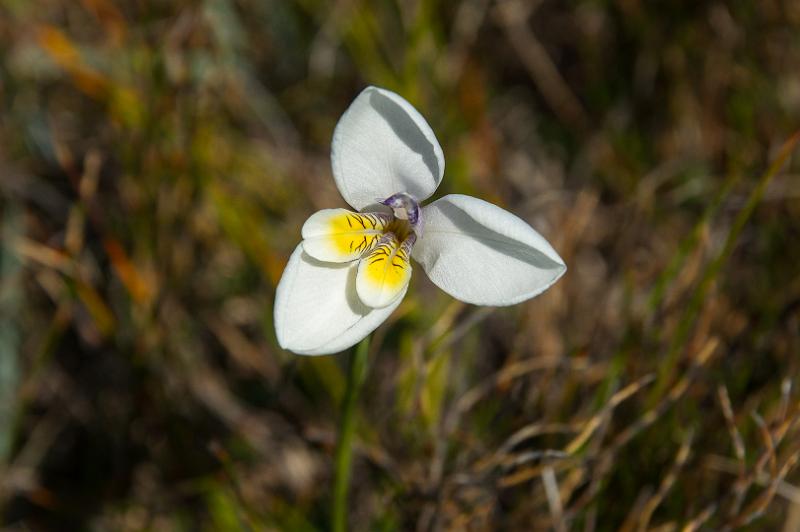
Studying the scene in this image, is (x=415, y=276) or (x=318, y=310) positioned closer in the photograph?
(x=318, y=310)

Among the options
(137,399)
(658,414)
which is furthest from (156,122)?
(658,414)

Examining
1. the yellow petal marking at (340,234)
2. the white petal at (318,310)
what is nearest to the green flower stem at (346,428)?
the white petal at (318,310)

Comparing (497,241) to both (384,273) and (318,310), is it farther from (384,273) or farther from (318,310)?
(318,310)

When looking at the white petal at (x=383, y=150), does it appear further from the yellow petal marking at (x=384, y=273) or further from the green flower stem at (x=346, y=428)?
the green flower stem at (x=346, y=428)

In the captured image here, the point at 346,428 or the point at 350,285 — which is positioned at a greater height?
the point at 350,285

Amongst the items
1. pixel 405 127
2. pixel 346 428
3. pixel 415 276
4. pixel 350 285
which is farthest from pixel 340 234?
pixel 415 276

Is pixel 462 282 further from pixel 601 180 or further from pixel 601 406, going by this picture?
pixel 601 180
